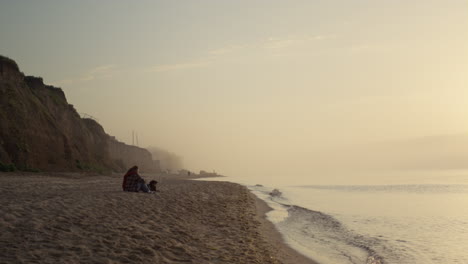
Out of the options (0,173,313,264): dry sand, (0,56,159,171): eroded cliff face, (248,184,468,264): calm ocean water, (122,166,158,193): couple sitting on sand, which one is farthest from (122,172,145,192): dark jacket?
(0,56,159,171): eroded cliff face

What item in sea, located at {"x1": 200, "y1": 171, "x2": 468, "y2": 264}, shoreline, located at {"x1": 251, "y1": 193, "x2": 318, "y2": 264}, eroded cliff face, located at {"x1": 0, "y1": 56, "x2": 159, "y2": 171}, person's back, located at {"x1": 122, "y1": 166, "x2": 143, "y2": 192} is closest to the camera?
shoreline, located at {"x1": 251, "y1": 193, "x2": 318, "y2": 264}

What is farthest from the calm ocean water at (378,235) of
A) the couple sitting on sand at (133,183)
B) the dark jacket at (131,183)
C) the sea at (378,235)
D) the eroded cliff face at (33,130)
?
the eroded cliff face at (33,130)

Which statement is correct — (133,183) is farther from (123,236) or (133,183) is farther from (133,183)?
(123,236)

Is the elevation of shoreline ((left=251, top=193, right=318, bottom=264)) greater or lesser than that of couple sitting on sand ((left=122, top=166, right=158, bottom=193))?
lesser

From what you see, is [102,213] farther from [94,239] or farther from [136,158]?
[136,158]

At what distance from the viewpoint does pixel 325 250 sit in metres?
12.7

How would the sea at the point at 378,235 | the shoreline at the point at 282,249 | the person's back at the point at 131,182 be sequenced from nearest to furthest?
the shoreline at the point at 282,249
the sea at the point at 378,235
the person's back at the point at 131,182

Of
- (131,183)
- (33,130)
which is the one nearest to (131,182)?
(131,183)

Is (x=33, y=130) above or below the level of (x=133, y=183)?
above

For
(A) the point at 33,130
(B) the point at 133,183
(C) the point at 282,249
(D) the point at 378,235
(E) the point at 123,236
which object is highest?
(A) the point at 33,130

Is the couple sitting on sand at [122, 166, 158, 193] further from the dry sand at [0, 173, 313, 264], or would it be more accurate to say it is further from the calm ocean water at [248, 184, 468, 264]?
the calm ocean water at [248, 184, 468, 264]

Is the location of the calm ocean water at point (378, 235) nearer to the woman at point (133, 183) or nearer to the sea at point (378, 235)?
the sea at point (378, 235)

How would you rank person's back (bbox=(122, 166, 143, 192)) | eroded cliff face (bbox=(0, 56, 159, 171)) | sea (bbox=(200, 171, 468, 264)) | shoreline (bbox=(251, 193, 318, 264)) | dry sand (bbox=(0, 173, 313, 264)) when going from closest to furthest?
1. dry sand (bbox=(0, 173, 313, 264))
2. shoreline (bbox=(251, 193, 318, 264))
3. sea (bbox=(200, 171, 468, 264))
4. person's back (bbox=(122, 166, 143, 192))
5. eroded cliff face (bbox=(0, 56, 159, 171))

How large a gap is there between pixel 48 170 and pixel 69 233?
31836 mm
